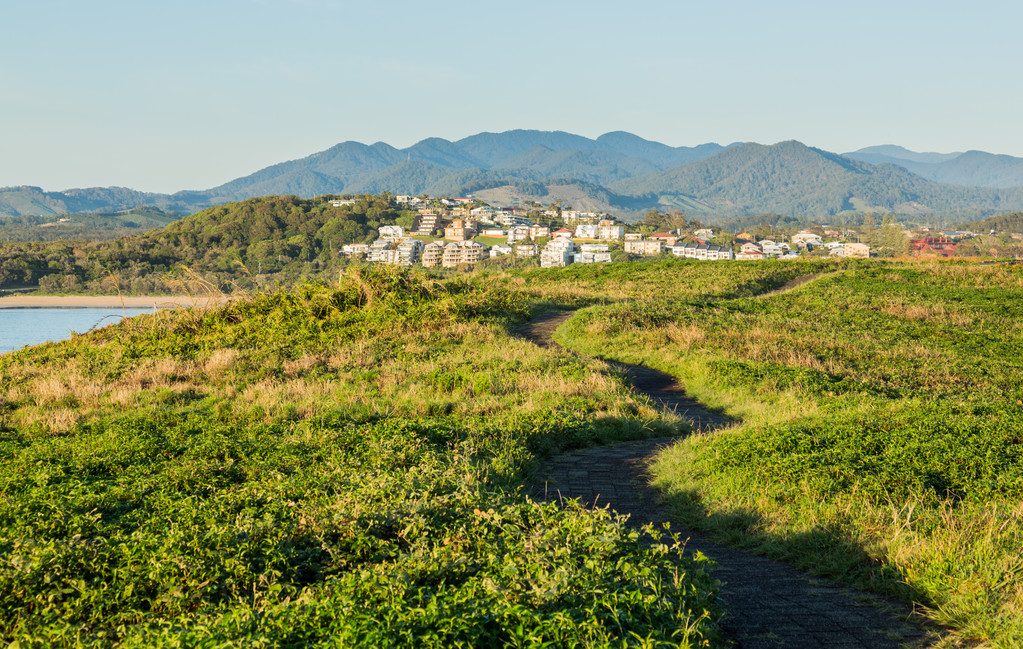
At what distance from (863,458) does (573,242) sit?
5047 inches

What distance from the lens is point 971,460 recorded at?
7004 mm

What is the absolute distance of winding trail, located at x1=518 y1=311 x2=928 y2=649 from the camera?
4375 millimetres

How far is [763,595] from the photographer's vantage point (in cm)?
500

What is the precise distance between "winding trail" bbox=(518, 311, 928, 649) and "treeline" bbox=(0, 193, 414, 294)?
126 ft

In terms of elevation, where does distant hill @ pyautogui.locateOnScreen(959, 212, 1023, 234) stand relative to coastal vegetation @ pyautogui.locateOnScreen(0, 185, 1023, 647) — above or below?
above

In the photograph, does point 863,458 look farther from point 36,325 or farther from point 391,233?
point 391,233

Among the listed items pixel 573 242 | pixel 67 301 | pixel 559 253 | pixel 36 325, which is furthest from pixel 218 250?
pixel 573 242

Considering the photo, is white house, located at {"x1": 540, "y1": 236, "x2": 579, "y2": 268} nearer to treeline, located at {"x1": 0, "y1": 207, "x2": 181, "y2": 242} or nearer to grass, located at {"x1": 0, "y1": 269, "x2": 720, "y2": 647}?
treeline, located at {"x1": 0, "y1": 207, "x2": 181, "y2": 242}

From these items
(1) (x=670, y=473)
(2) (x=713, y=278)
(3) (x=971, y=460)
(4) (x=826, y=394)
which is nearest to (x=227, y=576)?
(1) (x=670, y=473)

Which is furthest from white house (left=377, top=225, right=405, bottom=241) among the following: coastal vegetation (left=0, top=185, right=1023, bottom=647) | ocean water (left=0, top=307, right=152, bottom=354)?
coastal vegetation (left=0, top=185, right=1023, bottom=647)

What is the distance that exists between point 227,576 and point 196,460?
3469 mm

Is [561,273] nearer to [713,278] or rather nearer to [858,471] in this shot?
[713,278]

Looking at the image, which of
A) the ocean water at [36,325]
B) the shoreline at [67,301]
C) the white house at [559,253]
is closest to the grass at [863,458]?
the ocean water at [36,325]

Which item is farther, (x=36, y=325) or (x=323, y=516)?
(x=36, y=325)
